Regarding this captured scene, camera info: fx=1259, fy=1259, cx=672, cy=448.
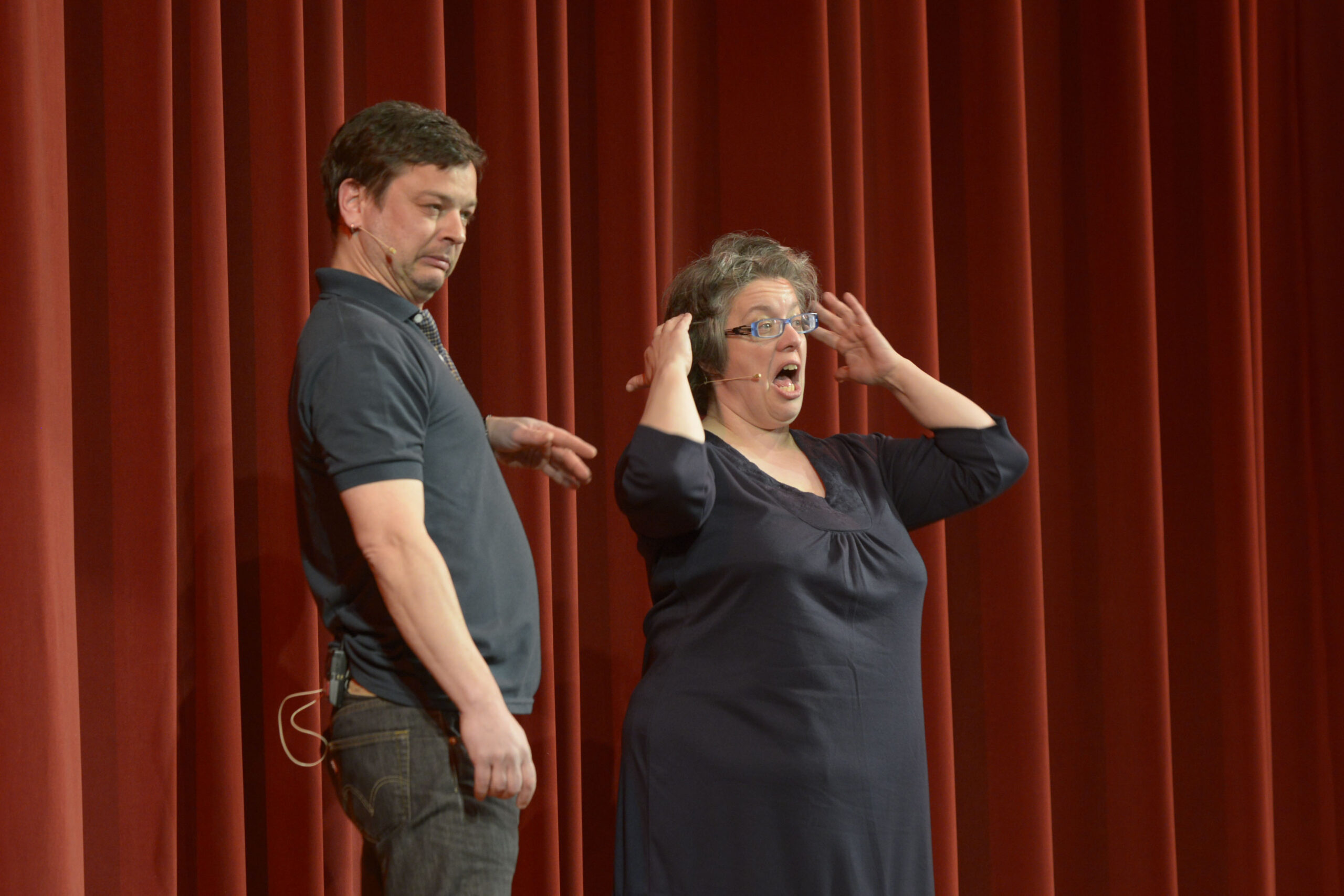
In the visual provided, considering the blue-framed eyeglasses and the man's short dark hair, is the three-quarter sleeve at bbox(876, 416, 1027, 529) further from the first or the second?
the man's short dark hair

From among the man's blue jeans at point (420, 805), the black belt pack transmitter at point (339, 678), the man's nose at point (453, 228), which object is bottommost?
the man's blue jeans at point (420, 805)

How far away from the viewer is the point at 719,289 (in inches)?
75.5

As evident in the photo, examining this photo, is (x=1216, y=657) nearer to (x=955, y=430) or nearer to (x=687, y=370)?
(x=955, y=430)

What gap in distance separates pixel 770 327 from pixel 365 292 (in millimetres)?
638

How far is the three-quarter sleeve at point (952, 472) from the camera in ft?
6.30

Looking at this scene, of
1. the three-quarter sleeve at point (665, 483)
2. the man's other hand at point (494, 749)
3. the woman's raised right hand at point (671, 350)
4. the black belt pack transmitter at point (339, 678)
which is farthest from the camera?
the woman's raised right hand at point (671, 350)

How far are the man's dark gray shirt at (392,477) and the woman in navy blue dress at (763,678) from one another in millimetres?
248

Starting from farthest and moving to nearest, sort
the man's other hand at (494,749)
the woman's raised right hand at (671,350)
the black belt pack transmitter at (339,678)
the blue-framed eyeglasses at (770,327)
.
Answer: the blue-framed eyeglasses at (770,327) → the woman's raised right hand at (671,350) → the black belt pack transmitter at (339,678) → the man's other hand at (494,749)

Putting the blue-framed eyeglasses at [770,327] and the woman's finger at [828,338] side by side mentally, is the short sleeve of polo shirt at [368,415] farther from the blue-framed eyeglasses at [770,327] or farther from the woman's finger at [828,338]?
the woman's finger at [828,338]

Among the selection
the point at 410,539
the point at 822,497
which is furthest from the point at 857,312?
the point at 410,539

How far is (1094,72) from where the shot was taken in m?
2.97

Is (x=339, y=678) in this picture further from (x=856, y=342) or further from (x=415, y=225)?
(x=856, y=342)

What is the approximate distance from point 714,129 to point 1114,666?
150 cm

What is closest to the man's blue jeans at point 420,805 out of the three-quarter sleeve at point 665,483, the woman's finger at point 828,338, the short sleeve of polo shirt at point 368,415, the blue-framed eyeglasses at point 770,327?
the short sleeve of polo shirt at point 368,415
